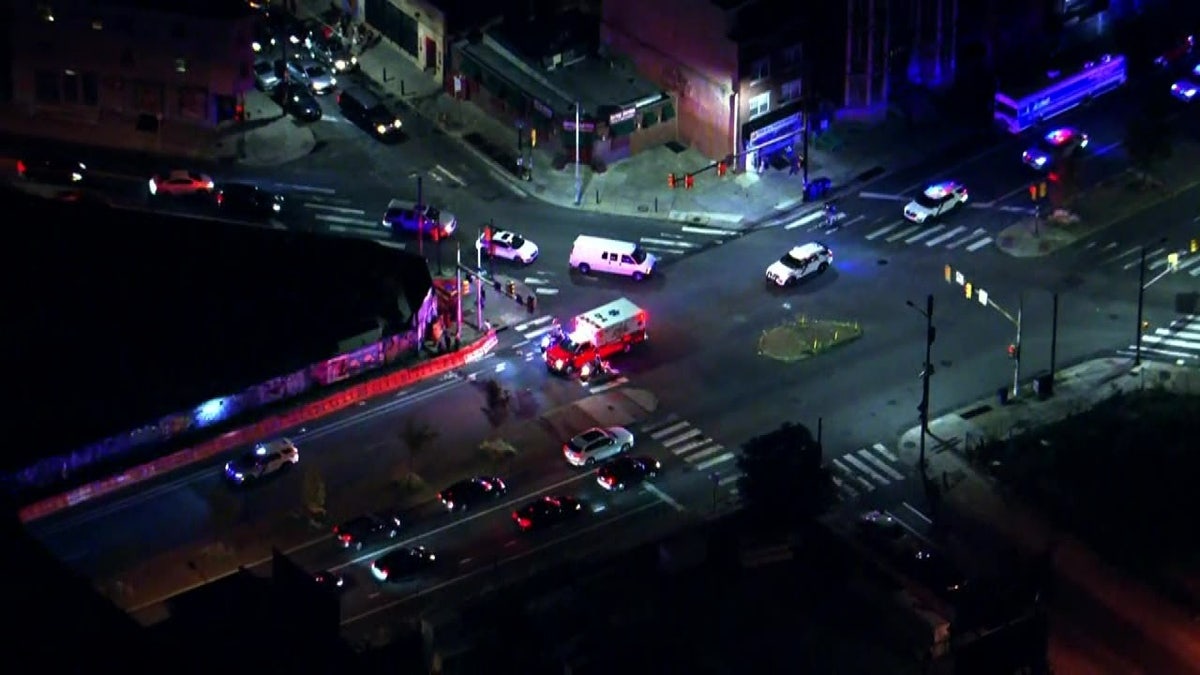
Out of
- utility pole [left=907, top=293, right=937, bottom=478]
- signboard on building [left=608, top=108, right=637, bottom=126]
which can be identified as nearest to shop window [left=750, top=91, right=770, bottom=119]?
signboard on building [left=608, top=108, right=637, bottom=126]

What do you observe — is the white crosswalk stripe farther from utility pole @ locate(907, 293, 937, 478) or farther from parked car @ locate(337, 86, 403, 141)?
parked car @ locate(337, 86, 403, 141)

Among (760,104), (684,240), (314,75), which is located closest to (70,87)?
(314,75)

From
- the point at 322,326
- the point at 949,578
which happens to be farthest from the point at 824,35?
the point at 949,578

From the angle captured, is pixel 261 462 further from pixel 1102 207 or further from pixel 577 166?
pixel 1102 207

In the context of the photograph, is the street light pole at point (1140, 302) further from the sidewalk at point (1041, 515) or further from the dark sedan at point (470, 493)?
the dark sedan at point (470, 493)

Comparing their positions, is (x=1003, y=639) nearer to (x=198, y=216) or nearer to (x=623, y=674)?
(x=623, y=674)

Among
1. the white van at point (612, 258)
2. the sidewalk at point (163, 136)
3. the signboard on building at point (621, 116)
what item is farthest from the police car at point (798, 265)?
the sidewalk at point (163, 136)
